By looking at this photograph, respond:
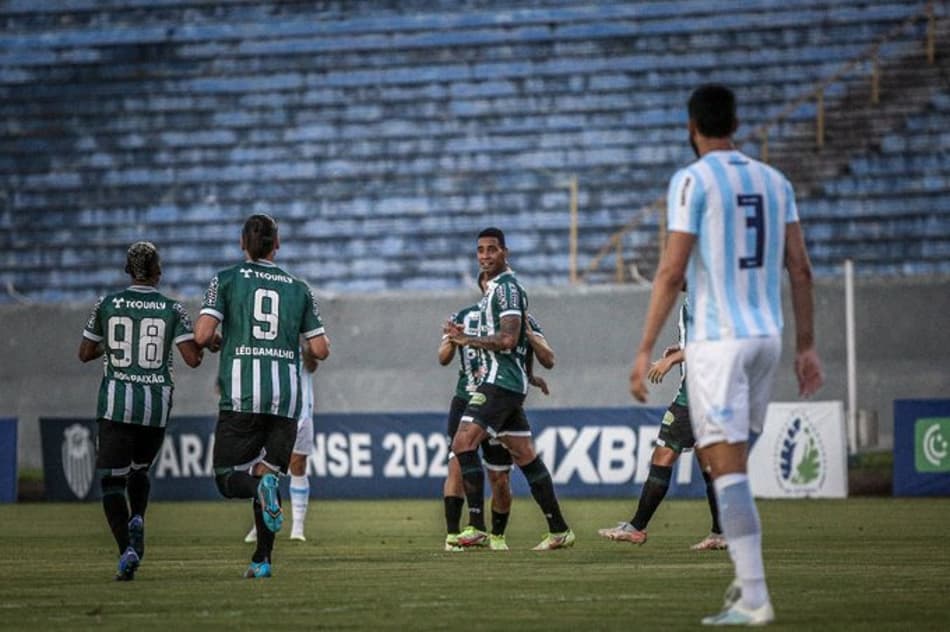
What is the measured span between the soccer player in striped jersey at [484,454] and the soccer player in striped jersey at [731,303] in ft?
17.9

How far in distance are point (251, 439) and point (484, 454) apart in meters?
4.01

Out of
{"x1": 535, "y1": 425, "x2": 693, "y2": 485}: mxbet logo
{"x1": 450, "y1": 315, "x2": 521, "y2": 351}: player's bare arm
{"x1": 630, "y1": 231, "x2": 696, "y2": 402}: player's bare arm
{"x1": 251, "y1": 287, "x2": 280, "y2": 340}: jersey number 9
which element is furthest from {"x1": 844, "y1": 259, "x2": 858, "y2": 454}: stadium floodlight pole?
{"x1": 630, "y1": 231, "x2": 696, "y2": 402}: player's bare arm

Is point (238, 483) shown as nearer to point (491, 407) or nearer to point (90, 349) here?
point (90, 349)

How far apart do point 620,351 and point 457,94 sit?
730 centimetres

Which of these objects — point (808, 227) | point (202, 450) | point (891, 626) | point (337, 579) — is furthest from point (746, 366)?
point (808, 227)

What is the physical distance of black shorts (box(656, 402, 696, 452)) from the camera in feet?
43.3

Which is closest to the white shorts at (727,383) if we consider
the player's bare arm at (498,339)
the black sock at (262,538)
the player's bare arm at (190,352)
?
the black sock at (262,538)

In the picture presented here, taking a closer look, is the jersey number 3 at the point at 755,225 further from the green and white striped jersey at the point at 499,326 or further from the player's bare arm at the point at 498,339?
the green and white striped jersey at the point at 499,326

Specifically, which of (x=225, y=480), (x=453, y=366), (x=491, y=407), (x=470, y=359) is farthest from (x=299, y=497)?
(x=453, y=366)

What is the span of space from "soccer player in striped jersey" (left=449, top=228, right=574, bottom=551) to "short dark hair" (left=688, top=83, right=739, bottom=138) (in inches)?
207

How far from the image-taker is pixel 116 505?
35.4ft

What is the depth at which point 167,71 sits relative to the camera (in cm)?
3400

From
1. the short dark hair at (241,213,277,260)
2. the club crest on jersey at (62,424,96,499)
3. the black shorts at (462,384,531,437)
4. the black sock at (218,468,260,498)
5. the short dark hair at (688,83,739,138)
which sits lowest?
the club crest on jersey at (62,424,96,499)

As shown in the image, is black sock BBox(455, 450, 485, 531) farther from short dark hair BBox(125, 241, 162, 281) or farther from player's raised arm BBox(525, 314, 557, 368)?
short dark hair BBox(125, 241, 162, 281)
